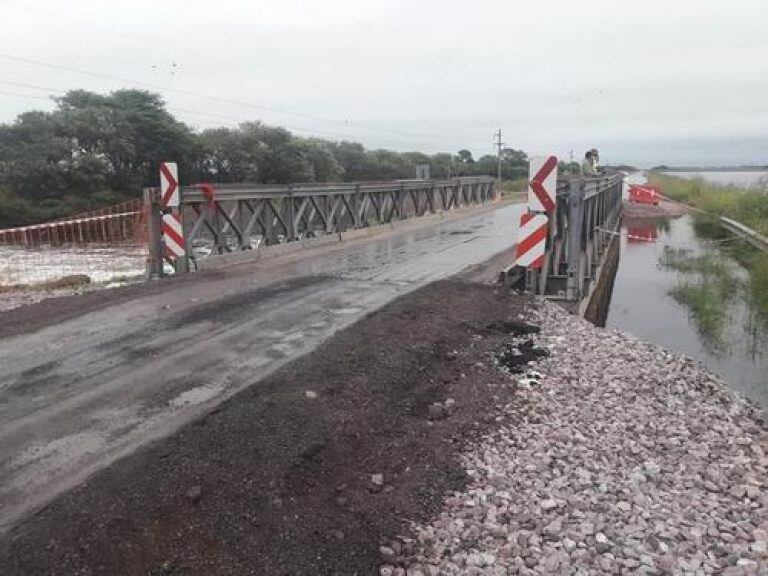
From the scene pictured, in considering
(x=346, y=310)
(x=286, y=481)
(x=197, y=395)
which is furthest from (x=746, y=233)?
(x=286, y=481)

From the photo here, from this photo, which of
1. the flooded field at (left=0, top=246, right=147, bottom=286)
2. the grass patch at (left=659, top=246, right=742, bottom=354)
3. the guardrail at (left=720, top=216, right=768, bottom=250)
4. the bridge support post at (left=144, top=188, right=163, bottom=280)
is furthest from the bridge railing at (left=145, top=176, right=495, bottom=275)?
the guardrail at (left=720, top=216, right=768, bottom=250)

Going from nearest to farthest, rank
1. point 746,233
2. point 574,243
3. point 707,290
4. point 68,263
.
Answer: point 574,243 < point 707,290 < point 68,263 < point 746,233

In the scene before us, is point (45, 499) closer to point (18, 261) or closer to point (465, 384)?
point (465, 384)

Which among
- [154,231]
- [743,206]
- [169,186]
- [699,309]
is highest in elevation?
[169,186]

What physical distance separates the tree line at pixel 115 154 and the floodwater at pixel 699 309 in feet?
77.9

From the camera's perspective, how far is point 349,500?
3.83 meters

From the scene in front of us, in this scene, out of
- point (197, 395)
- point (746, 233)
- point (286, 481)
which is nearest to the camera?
point (286, 481)

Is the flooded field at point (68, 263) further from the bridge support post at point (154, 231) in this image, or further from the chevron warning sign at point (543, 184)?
the chevron warning sign at point (543, 184)

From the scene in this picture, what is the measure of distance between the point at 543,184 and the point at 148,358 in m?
6.10

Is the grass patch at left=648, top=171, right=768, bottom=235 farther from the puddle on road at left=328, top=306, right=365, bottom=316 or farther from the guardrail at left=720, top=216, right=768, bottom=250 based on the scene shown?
the puddle on road at left=328, top=306, right=365, bottom=316

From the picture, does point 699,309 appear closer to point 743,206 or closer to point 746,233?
point 746,233

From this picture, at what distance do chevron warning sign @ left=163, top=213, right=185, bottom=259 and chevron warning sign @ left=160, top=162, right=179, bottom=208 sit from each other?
0.69 feet

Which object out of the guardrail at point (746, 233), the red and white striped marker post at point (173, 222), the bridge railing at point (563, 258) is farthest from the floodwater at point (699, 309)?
the red and white striped marker post at point (173, 222)

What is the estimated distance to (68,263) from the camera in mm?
16281
